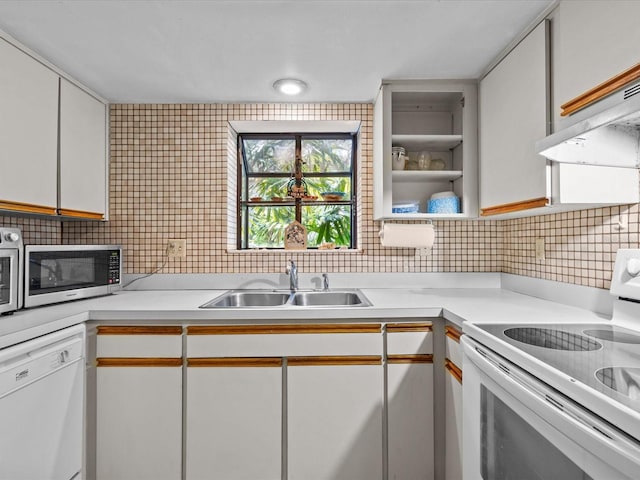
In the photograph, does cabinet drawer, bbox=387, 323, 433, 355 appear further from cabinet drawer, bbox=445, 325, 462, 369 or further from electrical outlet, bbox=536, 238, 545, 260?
electrical outlet, bbox=536, 238, 545, 260

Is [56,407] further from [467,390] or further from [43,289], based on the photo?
[467,390]

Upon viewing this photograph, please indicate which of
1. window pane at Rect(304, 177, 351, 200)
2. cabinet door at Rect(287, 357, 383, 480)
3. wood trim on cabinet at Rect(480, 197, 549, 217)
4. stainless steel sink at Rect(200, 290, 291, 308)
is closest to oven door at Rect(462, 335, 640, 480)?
cabinet door at Rect(287, 357, 383, 480)

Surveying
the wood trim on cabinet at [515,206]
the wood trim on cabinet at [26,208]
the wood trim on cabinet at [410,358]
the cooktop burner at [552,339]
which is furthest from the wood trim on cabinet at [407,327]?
the wood trim on cabinet at [26,208]

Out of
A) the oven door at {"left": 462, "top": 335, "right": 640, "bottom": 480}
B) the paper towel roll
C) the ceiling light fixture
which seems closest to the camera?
the oven door at {"left": 462, "top": 335, "right": 640, "bottom": 480}

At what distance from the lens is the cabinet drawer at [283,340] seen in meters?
1.52

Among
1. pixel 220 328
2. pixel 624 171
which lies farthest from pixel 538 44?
pixel 220 328

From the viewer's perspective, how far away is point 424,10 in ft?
4.33

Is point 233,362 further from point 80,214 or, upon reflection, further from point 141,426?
point 80,214

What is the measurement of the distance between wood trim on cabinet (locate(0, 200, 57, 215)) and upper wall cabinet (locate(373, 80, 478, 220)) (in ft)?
5.46

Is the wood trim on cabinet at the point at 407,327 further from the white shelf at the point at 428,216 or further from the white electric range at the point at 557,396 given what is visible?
the white shelf at the point at 428,216

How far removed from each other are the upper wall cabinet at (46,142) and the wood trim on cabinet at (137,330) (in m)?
0.63

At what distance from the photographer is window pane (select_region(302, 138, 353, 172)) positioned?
8.03ft

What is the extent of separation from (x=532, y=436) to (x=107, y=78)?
2377 mm

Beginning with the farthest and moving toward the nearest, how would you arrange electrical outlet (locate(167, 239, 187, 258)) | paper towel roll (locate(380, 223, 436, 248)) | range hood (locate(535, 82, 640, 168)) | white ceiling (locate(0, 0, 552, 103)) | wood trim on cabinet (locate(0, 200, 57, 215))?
electrical outlet (locate(167, 239, 187, 258)) → paper towel roll (locate(380, 223, 436, 248)) → wood trim on cabinet (locate(0, 200, 57, 215)) → white ceiling (locate(0, 0, 552, 103)) → range hood (locate(535, 82, 640, 168))
